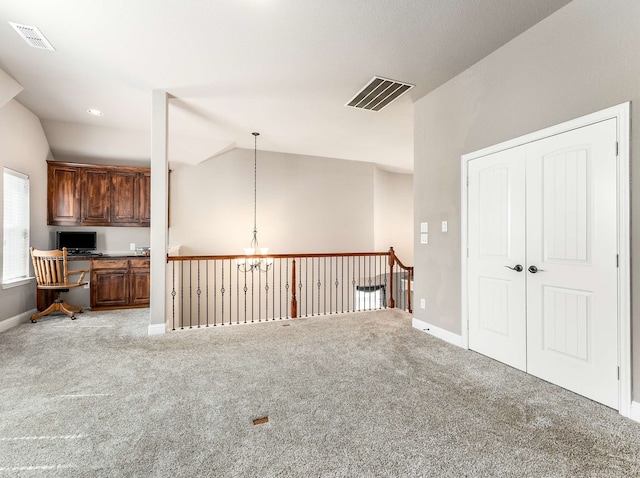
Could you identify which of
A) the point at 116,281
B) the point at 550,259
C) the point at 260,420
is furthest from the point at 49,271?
the point at 550,259

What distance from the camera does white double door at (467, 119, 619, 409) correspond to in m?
2.27

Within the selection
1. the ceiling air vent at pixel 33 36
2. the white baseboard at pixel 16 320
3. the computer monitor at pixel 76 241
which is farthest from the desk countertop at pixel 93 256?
the ceiling air vent at pixel 33 36

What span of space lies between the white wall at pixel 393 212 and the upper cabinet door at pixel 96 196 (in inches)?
231

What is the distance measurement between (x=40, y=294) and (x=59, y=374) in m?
2.87

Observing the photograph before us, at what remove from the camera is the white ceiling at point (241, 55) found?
2.59m

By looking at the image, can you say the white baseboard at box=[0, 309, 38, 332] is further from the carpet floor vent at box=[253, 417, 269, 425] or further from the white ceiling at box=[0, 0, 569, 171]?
the carpet floor vent at box=[253, 417, 269, 425]

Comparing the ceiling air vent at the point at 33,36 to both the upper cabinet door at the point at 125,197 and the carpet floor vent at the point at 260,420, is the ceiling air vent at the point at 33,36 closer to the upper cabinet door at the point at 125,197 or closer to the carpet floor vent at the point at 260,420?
the upper cabinet door at the point at 125,197

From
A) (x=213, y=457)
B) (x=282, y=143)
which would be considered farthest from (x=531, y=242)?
(x=282, y=143)

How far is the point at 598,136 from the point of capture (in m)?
2.30

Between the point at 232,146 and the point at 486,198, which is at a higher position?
the point at 232,146

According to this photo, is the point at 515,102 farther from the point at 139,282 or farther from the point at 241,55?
the point at 139,282

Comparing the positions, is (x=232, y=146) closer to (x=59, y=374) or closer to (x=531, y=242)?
(x=59, y=374)

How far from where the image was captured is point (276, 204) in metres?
7.34

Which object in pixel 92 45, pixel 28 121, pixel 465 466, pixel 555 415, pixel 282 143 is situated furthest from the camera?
pixel 282 143
